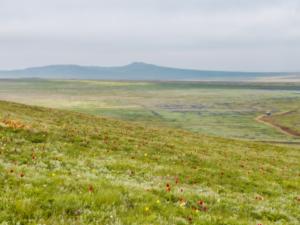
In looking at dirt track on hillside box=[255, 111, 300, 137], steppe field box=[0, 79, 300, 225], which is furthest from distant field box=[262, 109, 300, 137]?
steppe field box=[0, 79, 300, 225]

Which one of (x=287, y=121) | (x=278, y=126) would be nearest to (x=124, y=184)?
(x=278, y=126)

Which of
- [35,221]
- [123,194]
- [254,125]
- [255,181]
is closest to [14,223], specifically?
[35,221]

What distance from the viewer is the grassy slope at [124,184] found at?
11.9m

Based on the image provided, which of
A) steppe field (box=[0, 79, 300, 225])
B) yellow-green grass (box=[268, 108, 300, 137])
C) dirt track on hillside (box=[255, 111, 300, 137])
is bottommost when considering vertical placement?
dirt track on hillside (box=[255, 111, 300, 137])

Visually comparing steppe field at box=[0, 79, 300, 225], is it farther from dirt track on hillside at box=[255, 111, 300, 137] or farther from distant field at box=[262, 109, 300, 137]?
distant field at box=[262, 109, 300, 137]

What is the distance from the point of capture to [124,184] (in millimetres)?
15695

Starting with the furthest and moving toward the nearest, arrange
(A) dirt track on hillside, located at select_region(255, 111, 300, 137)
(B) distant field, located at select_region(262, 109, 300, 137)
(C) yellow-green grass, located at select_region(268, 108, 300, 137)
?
1. (C) yellow-green grass, located at select_region(268, 108, 300, 137)
2. (B) distant field, located at select_region(262, 109, 300, 137)
3. (A) dirt track on hillside, located at select_region(255, 111, 300, 137)

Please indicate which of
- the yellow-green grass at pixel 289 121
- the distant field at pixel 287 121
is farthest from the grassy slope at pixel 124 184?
the yellow-green grass at pixel 289 121

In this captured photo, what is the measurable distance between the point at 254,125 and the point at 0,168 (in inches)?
5726

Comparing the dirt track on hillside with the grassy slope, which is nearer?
the grassy slope

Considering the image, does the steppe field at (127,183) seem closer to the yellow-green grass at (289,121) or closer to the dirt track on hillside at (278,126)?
the dirt track on hillside at (278,126)

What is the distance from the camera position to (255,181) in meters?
23.0

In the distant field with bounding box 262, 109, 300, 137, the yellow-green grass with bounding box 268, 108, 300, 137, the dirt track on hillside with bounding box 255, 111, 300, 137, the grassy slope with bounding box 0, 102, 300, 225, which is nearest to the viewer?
the grassy slope with bounding box 0, 102, 300, 225

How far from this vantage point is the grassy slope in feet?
39.0
